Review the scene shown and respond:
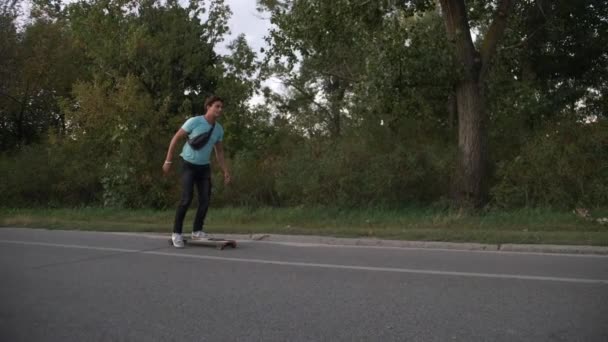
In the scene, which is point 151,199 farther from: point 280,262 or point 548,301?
point 548,301

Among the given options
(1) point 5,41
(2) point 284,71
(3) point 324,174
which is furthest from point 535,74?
(1) point 5,41

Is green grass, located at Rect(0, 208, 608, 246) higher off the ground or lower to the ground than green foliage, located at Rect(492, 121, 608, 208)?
lower

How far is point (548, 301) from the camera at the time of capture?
4.85 metres

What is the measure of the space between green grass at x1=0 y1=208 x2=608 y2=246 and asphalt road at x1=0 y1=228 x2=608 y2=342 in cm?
101

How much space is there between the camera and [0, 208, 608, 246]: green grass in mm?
8420

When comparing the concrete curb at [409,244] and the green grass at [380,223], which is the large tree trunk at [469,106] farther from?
the concrete curb at [409,244]

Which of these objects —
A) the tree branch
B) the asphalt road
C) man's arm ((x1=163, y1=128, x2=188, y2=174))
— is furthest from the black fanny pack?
the tree branch

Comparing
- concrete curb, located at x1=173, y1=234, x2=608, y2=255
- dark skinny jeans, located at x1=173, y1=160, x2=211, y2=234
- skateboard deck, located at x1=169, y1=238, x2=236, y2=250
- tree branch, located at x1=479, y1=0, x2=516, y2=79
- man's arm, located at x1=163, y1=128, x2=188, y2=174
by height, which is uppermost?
tree branch, located at x1=479, y1=0, x2=516, y2=79

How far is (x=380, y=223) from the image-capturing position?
10.9 m

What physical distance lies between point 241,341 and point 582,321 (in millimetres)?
2526

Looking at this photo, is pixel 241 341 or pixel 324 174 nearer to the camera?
pixel 241 341

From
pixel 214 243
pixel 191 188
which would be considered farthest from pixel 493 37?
pixel 214 243

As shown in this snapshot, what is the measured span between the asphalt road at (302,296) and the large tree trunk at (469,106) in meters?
4.46

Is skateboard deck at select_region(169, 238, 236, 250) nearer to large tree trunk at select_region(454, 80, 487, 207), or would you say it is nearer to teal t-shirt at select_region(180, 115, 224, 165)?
teal t-shirt at select_region(180, 115, 224, 165)
